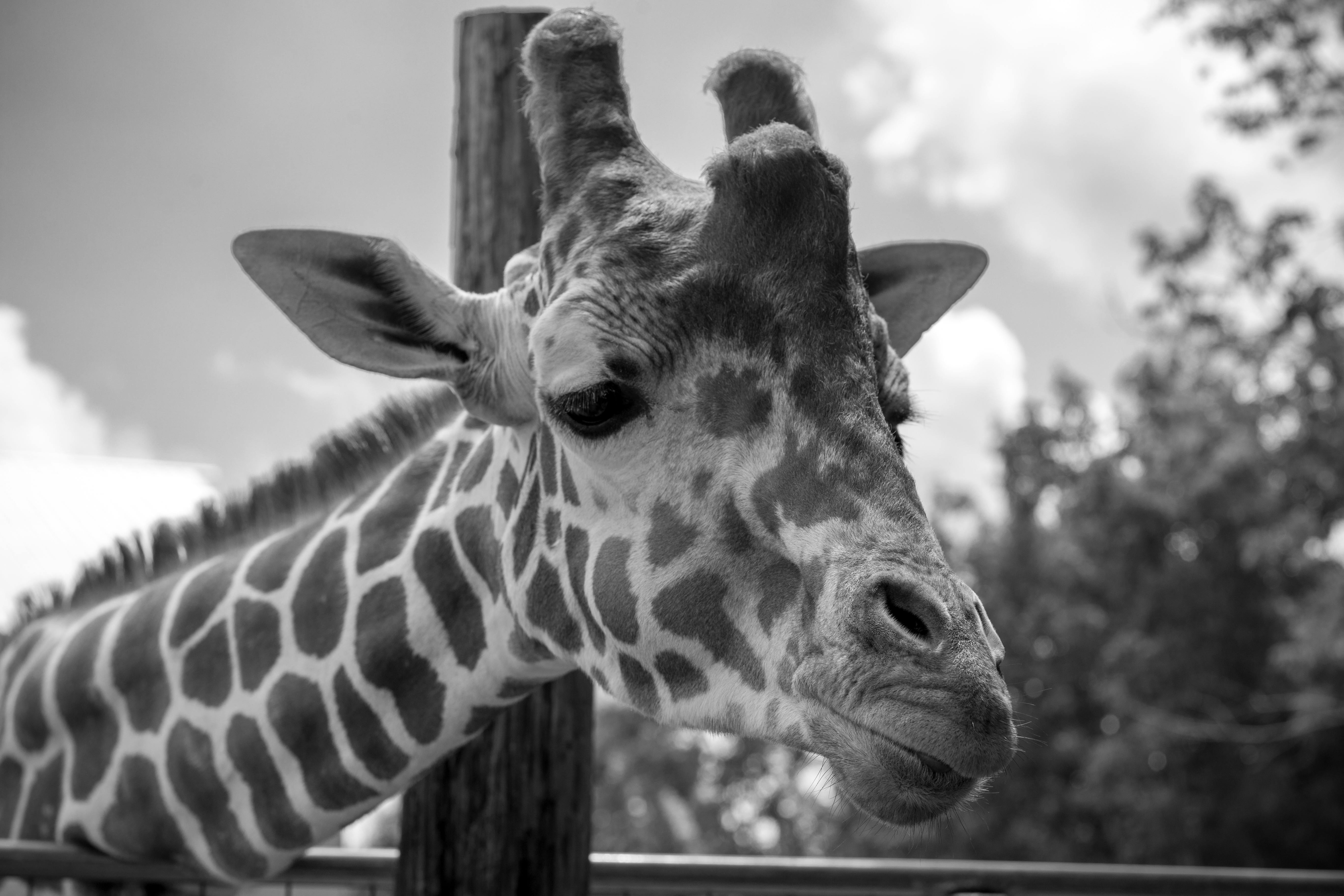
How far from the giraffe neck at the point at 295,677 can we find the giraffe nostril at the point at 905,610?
87 centimetres

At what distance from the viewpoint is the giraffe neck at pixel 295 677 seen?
2848 mm

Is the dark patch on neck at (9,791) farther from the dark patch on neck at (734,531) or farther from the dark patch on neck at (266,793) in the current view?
the dark patch on neck at (734,531)

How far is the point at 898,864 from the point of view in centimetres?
402

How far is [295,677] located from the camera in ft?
10.1

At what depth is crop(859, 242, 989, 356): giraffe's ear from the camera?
3.28 meters

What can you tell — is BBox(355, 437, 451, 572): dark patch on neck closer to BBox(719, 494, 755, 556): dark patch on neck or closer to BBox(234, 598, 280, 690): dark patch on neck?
BBox(234, 598, 280, 690): dark patch on neck

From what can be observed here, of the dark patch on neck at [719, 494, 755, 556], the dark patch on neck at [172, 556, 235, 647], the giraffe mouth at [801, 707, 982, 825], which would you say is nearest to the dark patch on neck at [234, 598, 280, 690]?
the dark patch on neck at [172, 556, 235, 647]

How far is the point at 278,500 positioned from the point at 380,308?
3.71ft

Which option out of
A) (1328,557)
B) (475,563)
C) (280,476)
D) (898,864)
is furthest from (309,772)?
(1328,557)

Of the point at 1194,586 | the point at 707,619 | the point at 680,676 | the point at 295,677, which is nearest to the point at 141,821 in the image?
the point at 295,677

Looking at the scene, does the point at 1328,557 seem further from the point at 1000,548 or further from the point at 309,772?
the point at 309,772

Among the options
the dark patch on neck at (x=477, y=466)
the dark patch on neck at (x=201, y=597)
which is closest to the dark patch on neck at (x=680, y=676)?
the dark patch on neck at (x=477, y=466)

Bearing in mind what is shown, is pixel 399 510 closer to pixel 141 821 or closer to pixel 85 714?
pixel 141 821

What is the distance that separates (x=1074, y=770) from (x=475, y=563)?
938 inches
